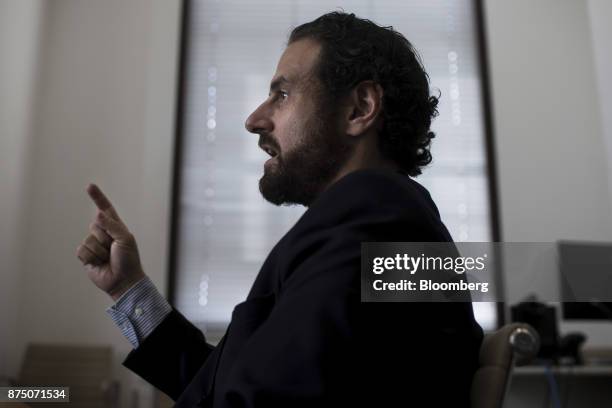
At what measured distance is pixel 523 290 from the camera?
2672 millimetres

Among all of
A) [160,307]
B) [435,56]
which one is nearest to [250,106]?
[435,56]

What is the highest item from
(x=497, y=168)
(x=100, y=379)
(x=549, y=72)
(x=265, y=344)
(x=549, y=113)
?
(x=549, y=72)

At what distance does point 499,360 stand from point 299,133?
1.50ft

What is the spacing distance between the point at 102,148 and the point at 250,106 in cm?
99

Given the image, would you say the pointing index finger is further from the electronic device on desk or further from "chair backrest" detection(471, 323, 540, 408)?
the electronic device on desk

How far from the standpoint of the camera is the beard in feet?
3.14

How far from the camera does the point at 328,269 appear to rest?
646 millimetres

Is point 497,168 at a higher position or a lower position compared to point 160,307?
higher

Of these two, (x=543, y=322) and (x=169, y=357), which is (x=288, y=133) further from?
(x=543, y=322)

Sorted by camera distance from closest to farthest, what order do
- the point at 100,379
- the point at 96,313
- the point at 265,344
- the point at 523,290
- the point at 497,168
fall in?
the point at 265,344
the point at 523,290
the point at 100,379
the point at 96,313
the point at 497,168

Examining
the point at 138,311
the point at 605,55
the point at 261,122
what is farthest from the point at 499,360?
the point at 605,55

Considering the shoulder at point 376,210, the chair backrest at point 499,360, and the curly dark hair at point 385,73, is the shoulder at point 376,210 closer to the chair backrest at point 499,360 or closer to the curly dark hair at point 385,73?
the chair backrest at point 499,360

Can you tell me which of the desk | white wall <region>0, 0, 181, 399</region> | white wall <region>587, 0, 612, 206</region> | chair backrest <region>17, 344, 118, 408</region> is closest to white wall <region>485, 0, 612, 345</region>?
the desk

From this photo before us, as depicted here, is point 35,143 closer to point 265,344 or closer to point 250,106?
point 250,106
